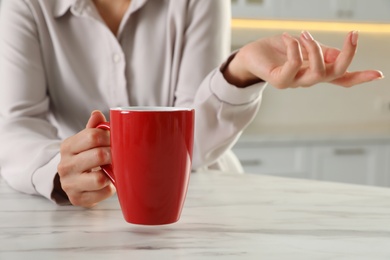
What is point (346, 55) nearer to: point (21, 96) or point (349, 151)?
point (21, 96)

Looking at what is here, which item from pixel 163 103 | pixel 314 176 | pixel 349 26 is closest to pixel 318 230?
pixel 163 103

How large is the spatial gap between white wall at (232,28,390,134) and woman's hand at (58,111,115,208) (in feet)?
7.85

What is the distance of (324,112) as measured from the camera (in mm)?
3373

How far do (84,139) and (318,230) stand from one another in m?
0.29

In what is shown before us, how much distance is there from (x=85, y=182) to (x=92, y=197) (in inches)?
1.0

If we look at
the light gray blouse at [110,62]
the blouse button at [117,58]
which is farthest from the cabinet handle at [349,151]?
the blouse button at [117,58]

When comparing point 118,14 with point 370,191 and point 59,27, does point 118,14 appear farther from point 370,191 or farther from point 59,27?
point 370,191

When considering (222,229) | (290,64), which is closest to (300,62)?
(290,64)

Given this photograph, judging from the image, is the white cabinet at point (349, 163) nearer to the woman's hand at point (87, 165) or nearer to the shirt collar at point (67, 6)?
the shirt collar at point (67, 6)

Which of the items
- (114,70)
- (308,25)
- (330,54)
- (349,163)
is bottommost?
(349,163)

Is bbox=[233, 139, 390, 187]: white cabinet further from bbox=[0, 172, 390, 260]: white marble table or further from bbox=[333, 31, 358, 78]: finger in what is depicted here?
bbox=[333, 31, 358, 78]: finger

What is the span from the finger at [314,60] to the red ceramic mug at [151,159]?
0.61 ft

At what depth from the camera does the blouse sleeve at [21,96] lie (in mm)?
1058

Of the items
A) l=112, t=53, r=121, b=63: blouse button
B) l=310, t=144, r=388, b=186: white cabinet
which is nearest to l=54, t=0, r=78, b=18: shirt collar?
l=112, t=53, r=121, b=63: blouse button
